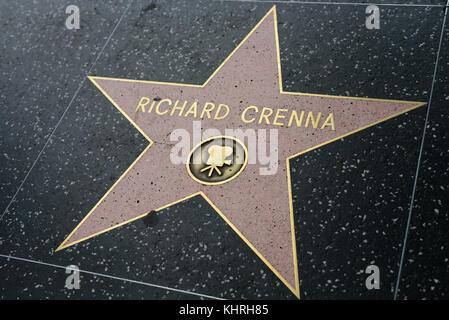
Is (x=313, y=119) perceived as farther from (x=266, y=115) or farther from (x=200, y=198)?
(x=200, y=198)

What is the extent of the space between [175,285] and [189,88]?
41.9 inches

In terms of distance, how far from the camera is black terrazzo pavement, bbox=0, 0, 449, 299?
158 cm

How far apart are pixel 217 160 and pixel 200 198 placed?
20 cm

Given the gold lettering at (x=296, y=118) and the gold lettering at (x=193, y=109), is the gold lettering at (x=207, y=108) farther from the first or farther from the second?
the gold lettering at (x=296, y=118)

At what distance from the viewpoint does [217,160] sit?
1.90m

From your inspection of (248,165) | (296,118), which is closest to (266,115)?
(296,118)

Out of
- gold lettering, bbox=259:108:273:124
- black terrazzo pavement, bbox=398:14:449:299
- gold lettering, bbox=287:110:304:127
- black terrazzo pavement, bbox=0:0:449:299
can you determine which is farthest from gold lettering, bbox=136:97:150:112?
black terrazzo pavement, bbox=398:14:449:299

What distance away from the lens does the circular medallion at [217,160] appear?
1.87m

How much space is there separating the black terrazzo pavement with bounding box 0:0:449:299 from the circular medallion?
13 centimetres

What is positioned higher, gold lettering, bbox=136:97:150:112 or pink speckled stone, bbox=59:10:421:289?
gold lettering, bbox=136:97:150:112

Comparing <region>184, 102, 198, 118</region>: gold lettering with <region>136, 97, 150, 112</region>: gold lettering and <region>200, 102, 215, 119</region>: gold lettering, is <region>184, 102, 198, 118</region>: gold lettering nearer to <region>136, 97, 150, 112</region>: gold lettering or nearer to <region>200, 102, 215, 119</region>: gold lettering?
<region>200, 102, 215, 119</region>: gold lettering
